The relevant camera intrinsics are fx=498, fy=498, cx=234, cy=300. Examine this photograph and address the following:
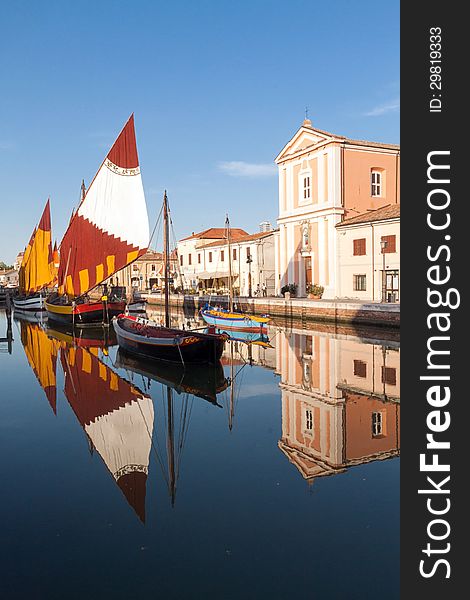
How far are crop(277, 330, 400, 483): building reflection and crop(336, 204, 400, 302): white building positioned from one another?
10962 millimetres

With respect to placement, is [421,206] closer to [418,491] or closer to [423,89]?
[423,89]

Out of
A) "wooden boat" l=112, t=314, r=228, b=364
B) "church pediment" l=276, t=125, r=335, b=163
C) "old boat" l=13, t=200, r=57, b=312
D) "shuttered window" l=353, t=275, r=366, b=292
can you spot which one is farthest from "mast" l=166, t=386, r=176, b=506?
"old boat" l=13, t=200, r=57, b=312

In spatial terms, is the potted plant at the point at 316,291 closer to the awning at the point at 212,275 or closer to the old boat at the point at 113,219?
the awning at the point at 212,275

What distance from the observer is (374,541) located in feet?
19.8

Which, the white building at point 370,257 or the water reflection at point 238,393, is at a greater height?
the white building at point 370,257

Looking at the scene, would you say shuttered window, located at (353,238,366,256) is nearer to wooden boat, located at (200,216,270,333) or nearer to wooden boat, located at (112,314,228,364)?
wooden boat, located at (200,216,270,333)

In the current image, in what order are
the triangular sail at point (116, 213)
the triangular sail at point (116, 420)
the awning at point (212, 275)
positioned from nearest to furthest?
the triangular sail at point (116, 420), the triangular sail at point (116, 213), the awning at point (212, 275)

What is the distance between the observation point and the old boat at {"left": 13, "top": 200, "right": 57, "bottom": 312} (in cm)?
4206

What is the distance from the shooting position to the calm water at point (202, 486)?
5355 millimetres

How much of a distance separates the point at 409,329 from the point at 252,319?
2236cm

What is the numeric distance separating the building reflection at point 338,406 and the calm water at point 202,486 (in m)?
0.06

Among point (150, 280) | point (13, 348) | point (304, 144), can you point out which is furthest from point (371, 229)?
point (150, 280)

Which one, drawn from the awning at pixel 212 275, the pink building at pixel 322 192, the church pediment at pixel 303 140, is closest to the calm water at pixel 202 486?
the pink building at pixel 322 192

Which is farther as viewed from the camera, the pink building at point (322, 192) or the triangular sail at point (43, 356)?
the pink building at point (322, 192)
